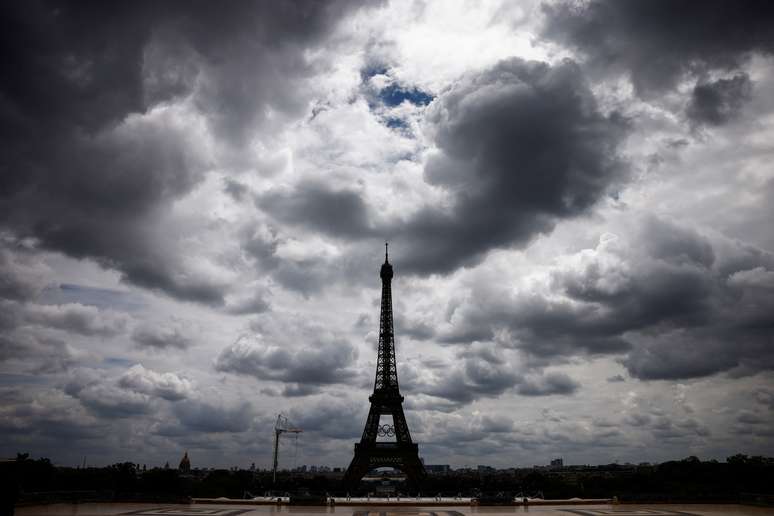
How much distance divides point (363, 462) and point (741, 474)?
69.5m

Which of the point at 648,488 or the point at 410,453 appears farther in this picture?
the point at 410,453

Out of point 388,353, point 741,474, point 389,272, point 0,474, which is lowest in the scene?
point 741,474

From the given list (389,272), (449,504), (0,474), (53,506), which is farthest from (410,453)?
(0,474)

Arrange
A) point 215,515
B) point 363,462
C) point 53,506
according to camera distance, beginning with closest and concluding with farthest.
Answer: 1. point 215,515
2. point 53,506
3. point 363,462

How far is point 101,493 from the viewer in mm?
48156

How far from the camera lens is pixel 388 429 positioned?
94.9 m

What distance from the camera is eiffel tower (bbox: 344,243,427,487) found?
9062 cm

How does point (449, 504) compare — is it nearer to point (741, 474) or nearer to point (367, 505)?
point (367, 505)

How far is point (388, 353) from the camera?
97562mm

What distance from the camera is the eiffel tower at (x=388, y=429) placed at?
297 ft

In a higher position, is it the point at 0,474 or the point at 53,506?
the point at 0,474

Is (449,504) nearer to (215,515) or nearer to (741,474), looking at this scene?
(215,515)

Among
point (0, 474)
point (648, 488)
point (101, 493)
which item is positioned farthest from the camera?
point (648, 488)

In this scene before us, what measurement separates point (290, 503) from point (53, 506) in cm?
2059
